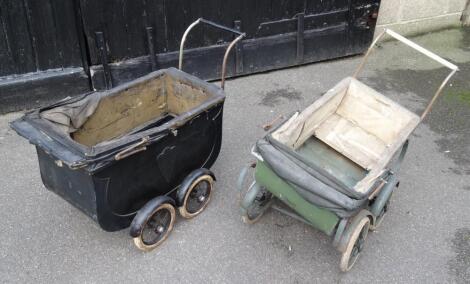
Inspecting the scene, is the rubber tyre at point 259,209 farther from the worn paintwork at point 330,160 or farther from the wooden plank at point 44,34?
the wooden plank at point 44,34

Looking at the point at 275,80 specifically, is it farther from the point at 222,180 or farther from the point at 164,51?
the point at 222,180

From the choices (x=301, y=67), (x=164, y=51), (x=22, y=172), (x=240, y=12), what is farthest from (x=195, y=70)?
(x=22, y=172)

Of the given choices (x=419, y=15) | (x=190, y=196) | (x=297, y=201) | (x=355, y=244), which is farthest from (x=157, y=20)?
(x=419, y=15)

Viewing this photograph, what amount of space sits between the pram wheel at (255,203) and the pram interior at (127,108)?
84cm

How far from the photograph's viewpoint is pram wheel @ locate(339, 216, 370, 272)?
3531mm

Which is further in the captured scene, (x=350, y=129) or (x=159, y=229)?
(x=350, y=129)

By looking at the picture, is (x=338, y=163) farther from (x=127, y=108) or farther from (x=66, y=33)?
(x=66, y=33)

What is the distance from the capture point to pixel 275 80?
6.42m

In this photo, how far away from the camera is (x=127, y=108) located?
4.27m

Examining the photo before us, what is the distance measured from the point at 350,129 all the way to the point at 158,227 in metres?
1.99

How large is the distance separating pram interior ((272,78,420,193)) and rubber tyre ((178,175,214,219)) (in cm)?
81

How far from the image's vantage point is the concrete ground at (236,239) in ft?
12.3

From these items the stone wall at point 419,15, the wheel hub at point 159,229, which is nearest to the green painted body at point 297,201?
the wheel hub at point 159,229

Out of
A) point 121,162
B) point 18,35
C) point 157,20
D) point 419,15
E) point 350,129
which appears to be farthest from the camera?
point 419,15
